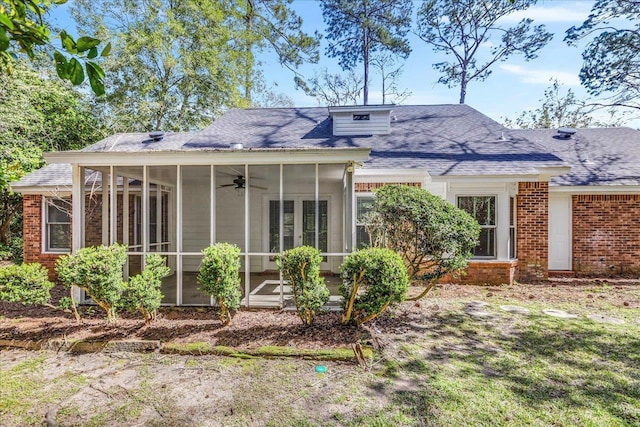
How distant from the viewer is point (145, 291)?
15.6ft

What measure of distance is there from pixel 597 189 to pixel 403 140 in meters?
5.42

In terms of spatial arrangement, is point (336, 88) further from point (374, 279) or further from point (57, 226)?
point (374, 279)

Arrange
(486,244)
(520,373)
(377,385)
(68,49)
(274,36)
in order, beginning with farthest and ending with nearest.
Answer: (274,36), (486,244), (520,373), (377,385), (68,49)

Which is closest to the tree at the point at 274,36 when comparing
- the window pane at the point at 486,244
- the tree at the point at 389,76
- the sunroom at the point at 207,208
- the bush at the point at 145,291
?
the tree at the point at 389,76

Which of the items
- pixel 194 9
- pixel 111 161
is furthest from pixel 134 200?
pixel 194 9

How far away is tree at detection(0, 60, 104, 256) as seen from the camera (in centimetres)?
1073

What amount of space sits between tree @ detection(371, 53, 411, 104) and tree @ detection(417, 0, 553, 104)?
2.21 m

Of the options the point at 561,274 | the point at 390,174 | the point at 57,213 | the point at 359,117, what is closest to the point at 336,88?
the point at 359,117

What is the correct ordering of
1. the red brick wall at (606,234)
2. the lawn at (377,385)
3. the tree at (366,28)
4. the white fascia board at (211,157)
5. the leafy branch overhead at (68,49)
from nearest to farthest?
the leafy branch overhead at (68,49) < the lawn at (377,385) < the white fascia board at (211,157) < the red brick wall at (606,234) < the tree at (366,28)

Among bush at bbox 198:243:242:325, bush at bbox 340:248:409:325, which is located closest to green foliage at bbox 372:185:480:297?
bush at bbox 340:248:409:325

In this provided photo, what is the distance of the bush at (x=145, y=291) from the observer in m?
4.72

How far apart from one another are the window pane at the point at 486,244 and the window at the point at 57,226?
11.1 m

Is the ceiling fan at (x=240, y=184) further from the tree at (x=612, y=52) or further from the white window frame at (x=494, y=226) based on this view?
the tree at (x=612, y=52)

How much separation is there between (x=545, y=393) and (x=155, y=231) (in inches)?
352
